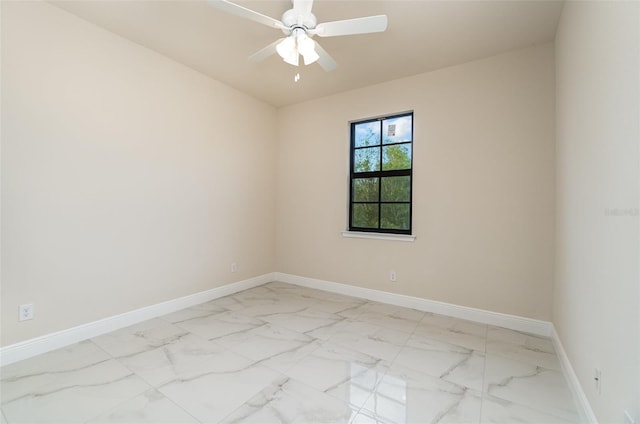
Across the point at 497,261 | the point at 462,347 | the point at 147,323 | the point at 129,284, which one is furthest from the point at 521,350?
the point at 129,284

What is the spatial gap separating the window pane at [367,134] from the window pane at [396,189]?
0.53 meters

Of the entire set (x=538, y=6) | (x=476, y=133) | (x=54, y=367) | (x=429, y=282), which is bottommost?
(x=54, y=367)

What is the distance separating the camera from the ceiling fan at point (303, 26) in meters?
1.75

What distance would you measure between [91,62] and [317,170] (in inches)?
102

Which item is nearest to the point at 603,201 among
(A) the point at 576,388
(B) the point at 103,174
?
(A) the point at 576,388

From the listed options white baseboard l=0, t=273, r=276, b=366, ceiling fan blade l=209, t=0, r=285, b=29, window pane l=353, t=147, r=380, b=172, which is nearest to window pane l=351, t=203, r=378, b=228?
window pane l=353, t=147, r=380, b=172

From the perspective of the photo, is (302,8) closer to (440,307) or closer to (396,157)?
(396,157)

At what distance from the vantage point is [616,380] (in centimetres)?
115

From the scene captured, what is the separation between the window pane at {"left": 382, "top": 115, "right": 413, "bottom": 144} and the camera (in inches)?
132

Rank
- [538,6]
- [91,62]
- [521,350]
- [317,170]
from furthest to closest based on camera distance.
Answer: [317,170] → [91,62] → [521,350] → [538,6]

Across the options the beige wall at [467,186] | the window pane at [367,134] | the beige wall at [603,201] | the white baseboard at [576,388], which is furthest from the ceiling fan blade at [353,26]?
the white baseboard at [576,388]

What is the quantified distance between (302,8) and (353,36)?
0.83 meters

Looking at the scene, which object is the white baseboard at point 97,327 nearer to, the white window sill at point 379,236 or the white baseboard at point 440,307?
the white baseboard at point 440,307

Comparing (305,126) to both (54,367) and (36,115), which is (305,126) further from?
(54,367)
